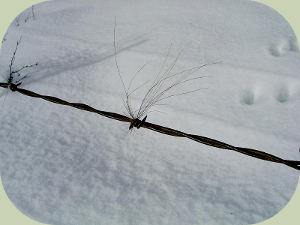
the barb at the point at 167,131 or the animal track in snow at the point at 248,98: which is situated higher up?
the barb at the point at 167,131

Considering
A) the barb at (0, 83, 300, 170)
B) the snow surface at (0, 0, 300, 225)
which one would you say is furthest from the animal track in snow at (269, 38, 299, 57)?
the barb at (0, 83, 300, 170)

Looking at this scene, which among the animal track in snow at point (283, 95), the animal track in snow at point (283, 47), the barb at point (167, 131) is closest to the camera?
the barb at point (167, 131)

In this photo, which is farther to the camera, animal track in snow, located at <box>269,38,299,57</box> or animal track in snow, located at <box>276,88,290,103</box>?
animal track in snow, located at <box>269,38,299,57</box>

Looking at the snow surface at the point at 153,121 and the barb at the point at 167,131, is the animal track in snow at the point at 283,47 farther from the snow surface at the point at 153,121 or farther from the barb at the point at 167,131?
the barb at the point at 167,131

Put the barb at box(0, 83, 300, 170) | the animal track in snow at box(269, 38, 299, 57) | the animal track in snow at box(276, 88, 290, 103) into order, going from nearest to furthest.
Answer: the barb at box(0, 83, 300, 170) → the animal track in snow at box(276, 88, 290, 103) → the animal track in snow at box(269, 38, 299, 57)

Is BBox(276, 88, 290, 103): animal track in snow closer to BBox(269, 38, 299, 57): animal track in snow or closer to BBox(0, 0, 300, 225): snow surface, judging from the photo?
BBox(0, 0, 300, 225): snow surface

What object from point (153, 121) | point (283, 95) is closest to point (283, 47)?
point (283, 95)

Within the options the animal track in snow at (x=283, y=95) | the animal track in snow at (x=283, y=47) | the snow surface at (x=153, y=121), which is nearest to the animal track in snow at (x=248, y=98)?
the snow surface at (x=153, y=121)

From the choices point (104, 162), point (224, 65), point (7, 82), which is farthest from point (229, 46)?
point (7, 82)
